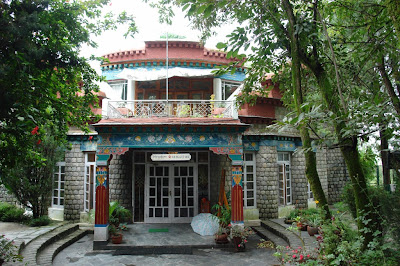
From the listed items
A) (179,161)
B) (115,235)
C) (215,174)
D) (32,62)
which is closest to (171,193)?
(179,161)

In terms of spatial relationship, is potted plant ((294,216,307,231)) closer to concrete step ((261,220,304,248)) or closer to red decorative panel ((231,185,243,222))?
concrete step ((261,220,304,248))

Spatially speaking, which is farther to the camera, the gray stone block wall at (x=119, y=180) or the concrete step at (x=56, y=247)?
the gray stone block wall at (x=119, y=180)

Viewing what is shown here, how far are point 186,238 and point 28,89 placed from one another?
6.15 meters

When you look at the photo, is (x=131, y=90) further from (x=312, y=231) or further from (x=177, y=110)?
(x=312, y=231)

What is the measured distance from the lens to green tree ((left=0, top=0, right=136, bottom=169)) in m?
4.64

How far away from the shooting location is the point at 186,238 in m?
9.04

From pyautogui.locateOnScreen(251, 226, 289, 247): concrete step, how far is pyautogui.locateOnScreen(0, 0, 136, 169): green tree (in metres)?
6.64

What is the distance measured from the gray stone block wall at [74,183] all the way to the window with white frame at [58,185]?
0.43 metres

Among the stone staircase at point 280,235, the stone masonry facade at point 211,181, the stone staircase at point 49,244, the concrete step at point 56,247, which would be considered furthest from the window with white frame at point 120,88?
the stone staircase at point 280,235

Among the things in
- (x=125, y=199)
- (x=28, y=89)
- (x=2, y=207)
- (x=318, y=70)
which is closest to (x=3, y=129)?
(x=28, y=89)

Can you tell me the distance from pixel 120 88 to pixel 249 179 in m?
6.45

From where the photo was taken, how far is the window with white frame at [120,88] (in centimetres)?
1228

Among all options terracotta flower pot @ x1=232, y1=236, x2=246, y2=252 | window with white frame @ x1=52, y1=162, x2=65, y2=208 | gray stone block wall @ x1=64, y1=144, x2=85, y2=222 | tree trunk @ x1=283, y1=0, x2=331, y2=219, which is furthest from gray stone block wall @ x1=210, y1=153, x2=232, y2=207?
tree trunk @ x1=283, y1=0, x2=331, y2=219

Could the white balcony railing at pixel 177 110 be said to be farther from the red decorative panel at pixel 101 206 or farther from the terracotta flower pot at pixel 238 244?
the terracotta flower pot at pixel 238 244
